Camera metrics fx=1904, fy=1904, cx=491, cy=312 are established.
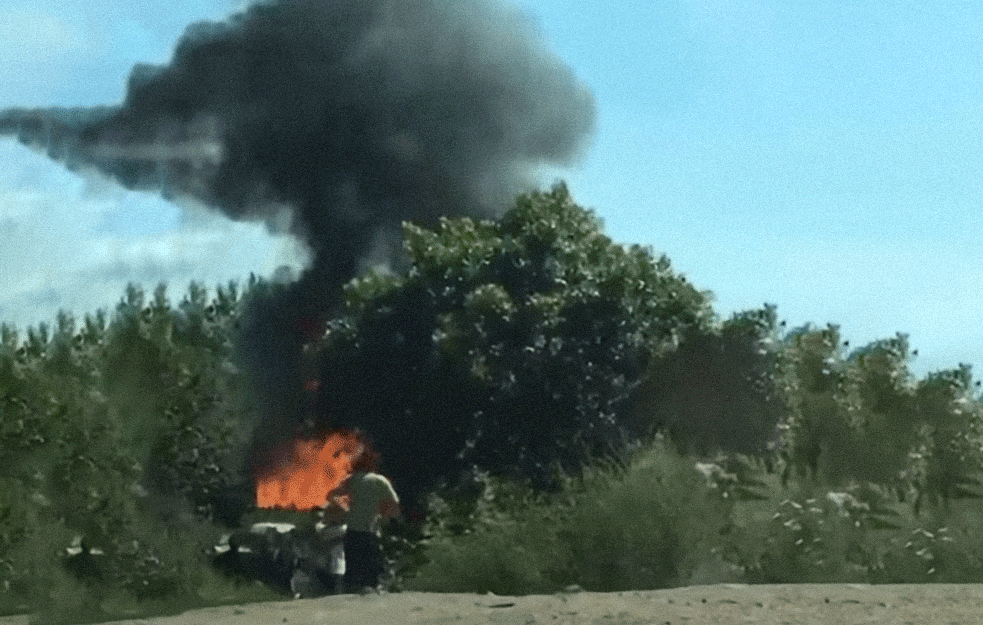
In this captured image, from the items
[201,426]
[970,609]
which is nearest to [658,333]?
[201,426]

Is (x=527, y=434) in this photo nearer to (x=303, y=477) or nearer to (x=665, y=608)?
(x=303, y=477)

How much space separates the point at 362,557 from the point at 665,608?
699 centimetres

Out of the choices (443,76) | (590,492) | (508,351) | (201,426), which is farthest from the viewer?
(443,76)

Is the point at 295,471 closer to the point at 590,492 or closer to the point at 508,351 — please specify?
the point at 508,351

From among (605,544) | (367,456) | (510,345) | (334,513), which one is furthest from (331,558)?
(367,456)

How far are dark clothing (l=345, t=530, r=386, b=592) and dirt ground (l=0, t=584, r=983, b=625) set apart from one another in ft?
10.9

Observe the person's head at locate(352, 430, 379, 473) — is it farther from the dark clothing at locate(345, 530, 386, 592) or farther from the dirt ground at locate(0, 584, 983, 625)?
the dirt ground at locate(0, 584, 983, 625)

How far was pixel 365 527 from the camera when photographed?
2138 cm

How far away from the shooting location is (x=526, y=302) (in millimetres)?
42781

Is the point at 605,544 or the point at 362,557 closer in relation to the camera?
the point at 605,544

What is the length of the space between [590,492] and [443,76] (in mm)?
43786

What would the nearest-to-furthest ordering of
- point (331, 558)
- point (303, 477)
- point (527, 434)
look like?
point (331, 558) → point (527, 434) → point (303, 477)

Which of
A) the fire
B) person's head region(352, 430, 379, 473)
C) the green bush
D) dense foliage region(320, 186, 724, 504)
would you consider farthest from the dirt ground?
the fire

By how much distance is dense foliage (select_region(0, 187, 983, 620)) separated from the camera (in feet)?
69.8
